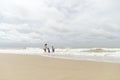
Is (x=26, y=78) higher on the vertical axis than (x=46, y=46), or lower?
lower

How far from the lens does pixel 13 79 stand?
570 centimetres

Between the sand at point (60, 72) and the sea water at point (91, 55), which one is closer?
the sand at point (60, 72)

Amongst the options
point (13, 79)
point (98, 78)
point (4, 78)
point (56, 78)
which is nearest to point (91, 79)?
point (98, 78)

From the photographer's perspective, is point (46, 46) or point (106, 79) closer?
point (106, 79)

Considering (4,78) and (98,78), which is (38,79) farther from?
(98,78)

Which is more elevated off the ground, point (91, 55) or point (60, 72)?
point (91, 55)

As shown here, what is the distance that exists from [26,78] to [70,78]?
1477 millimetres

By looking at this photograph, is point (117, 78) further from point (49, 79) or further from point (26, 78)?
point (26, 78)

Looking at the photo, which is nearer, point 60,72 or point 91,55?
point 60,72

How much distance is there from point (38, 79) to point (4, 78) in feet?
3.95

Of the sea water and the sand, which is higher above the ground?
the sea water

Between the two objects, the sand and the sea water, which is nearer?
the sand

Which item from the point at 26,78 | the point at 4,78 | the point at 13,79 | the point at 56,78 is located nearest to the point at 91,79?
the point at 56,78

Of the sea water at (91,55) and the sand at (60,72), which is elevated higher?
the sea water at (91,55)
